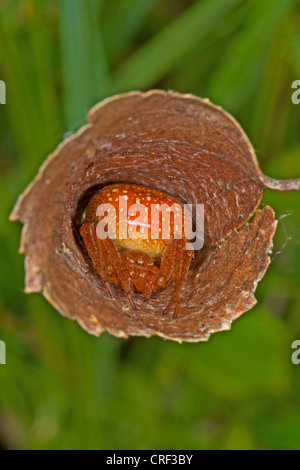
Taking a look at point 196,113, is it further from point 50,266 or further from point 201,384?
point 201,384

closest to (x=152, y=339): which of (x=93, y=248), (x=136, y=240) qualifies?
(x=136, y=240)

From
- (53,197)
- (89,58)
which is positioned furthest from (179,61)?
(53,197)

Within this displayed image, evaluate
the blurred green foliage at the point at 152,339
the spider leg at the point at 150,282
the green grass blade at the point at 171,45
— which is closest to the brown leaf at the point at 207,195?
the spider leg at the point at 150,282

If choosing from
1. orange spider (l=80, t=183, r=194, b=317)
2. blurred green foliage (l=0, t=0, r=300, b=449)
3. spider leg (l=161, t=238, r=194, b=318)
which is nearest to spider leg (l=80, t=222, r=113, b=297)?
orange spider (l=80, t=183, r=194, b=317)

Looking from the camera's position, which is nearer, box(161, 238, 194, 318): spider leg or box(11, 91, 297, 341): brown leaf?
box(11, 91, 297, 341): brown leaf

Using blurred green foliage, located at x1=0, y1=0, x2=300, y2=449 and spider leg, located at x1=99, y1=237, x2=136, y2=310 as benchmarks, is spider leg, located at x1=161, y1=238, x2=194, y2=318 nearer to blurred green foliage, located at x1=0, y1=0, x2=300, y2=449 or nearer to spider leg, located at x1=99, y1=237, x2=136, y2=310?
spider leg, located at x1=99, y1=237, x2=136, y2=310

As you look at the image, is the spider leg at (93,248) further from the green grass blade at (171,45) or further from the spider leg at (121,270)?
the green grass blade at (171,45)
